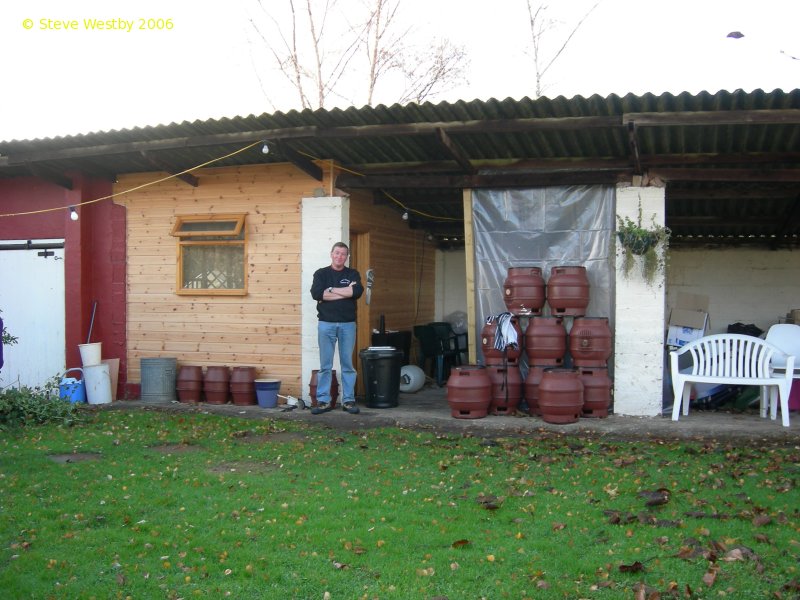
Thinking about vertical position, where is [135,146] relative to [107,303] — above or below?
above

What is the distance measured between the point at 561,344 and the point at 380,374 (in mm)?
2096

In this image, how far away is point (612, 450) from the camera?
23.0ft

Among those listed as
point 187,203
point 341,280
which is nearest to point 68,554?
point 341,280

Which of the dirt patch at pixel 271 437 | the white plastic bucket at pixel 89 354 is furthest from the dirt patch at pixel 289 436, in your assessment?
the white plastic bucket at pixel 89 354

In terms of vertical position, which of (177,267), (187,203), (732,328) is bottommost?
(732,328)

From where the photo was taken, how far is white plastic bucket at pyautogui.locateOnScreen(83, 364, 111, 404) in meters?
10.2

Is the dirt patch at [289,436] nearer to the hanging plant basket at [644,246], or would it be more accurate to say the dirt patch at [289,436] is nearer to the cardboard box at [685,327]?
the hanging plant basket at [644,246]

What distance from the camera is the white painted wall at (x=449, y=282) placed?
45.5 feet

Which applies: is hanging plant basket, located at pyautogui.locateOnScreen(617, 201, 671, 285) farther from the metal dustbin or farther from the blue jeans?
the blue jeans

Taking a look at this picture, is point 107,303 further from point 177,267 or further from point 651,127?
point 651,127

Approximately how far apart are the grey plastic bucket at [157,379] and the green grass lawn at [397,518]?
8.13 ft

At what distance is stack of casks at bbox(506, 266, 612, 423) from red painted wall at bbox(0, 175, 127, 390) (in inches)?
204

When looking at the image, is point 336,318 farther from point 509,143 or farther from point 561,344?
point 509,143

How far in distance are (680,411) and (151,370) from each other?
6.23 meters
